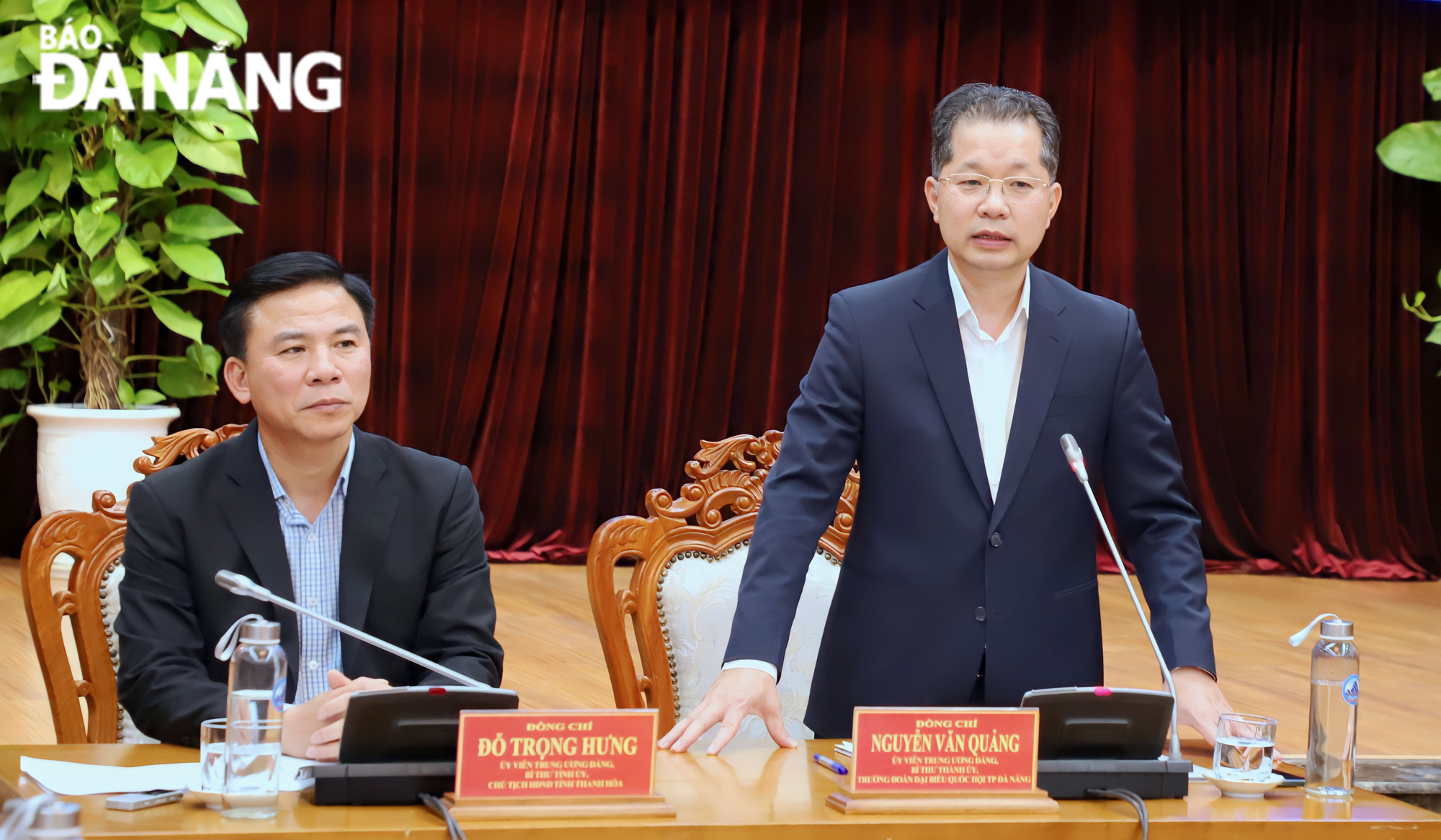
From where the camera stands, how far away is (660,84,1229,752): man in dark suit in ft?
4.98

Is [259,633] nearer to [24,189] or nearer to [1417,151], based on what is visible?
[24,189]

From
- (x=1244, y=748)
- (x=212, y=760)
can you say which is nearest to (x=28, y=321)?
(x=212, y=760)

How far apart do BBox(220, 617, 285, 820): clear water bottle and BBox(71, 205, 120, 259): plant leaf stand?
133 inches

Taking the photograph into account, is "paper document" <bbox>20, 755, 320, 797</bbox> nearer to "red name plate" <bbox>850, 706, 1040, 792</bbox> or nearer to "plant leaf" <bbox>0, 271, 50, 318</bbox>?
"red name plate" <bbox>850, 706, 1040, 792</bbox>

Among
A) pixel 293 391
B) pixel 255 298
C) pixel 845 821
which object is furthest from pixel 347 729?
pixel 255 298

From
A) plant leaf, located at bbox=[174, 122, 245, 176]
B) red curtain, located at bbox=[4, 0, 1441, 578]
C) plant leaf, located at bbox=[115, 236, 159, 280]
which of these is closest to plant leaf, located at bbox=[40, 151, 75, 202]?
plant leaf, located at bbox=[115, 236, 159, 280]

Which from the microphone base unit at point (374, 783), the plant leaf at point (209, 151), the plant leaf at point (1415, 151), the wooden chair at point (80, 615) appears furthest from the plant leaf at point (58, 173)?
the plant leaf at point (1415, 151)

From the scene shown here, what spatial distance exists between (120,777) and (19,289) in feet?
11.4

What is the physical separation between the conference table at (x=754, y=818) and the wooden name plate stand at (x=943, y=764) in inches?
0.6

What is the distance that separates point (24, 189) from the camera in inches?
169

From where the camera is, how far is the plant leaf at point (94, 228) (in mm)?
4180

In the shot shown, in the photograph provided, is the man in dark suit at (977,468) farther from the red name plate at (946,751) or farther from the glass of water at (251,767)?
the glass of water at (251,767)

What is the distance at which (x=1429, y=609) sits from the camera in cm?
504

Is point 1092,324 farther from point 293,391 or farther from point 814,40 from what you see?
point 814,40
